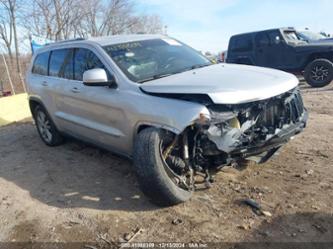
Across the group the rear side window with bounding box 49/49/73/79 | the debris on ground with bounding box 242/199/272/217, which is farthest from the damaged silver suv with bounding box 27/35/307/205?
the debris on ground with bounding box 242/199/272/217

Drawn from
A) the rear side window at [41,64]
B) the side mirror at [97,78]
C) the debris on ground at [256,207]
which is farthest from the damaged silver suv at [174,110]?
the rear side window at [41,64]

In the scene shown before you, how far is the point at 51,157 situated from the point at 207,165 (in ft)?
10.2

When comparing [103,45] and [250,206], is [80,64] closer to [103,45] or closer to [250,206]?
[103,45]

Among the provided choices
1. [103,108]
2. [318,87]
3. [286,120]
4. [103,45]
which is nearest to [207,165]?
[286,120]

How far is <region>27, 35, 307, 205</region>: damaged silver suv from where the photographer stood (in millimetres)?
3492

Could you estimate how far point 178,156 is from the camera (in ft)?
12.5

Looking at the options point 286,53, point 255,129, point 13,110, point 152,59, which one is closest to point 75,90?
point 152,59

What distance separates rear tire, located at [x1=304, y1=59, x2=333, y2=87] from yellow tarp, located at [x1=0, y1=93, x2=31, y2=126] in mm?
8793

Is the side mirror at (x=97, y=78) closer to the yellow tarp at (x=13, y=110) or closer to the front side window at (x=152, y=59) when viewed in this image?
the front side window at (x=152, y=59)

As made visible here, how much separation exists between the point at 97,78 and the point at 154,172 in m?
1.36

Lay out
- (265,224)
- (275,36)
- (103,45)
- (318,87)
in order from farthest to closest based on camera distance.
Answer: (275,36) → (318,87) → (103,45) → (265,224)

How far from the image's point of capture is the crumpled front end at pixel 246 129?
11.4ft

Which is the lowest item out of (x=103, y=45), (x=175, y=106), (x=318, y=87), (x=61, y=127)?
(x=318, y=87)

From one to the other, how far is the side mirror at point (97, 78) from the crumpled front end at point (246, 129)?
54.7 inches
